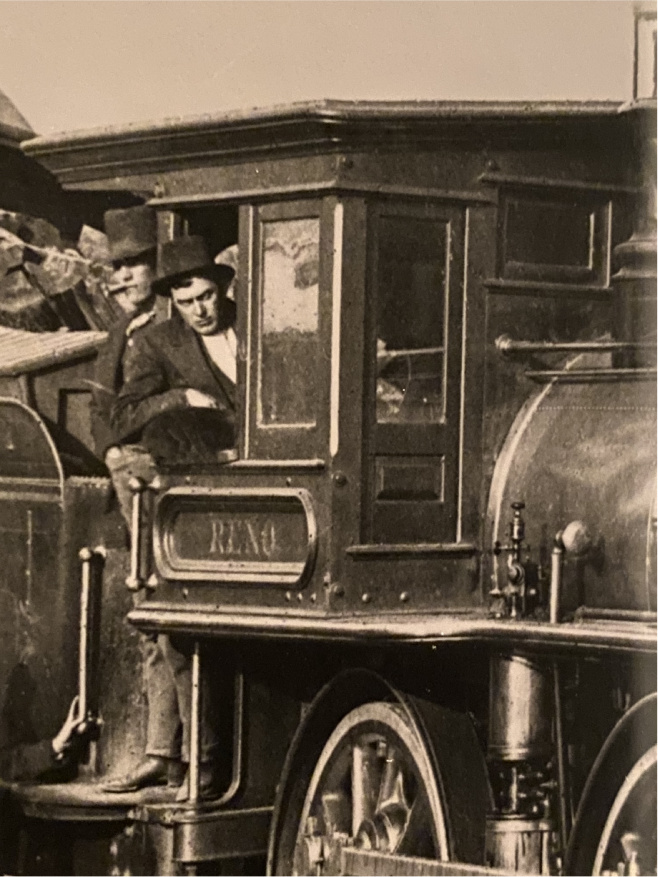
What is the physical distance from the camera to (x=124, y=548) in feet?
31.4

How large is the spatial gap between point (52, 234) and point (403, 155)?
1941 mm

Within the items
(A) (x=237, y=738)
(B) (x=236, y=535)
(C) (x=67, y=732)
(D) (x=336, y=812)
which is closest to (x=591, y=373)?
(B) (x=236, y=535)

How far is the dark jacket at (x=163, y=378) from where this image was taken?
9.12 metres

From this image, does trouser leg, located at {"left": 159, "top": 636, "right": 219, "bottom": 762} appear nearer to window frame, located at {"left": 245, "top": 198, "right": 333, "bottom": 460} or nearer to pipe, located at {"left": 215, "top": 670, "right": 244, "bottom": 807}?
pipe, located at {"left": 215, "top": 670, "right": 244, "bottom": 807}

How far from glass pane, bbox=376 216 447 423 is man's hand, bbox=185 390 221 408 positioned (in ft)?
2.74

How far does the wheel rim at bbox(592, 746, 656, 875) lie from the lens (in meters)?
7.83

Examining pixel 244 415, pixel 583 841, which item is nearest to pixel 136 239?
pixel 244 415

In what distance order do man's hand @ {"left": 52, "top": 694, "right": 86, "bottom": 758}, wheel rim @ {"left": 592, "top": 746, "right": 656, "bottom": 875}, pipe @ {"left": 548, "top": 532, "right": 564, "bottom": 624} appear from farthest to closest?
man's hand @ {"left": 52, "top": 694, "right": 86, "bottom": 758}
pipe @ {"left": 548, "top": 532, "right": 564, "bottom": 624}
wheel rim @ {"left": 592, "top": 746, "right": 656, "bottom": 875}

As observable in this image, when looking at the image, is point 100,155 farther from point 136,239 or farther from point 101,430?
point 101,430

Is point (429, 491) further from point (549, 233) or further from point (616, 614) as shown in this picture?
point (549, 233)

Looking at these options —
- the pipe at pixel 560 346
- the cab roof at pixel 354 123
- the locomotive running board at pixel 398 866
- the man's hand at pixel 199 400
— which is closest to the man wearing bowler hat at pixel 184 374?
the man's hand at pixel 199 400

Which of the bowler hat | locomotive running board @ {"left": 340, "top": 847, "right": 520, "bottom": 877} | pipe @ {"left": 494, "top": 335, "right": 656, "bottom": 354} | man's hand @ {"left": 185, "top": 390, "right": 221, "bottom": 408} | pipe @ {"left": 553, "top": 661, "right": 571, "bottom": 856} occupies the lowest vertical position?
locomotive running board @ {"left": 340, "top": 847, "right": 520, "bottom": 877}

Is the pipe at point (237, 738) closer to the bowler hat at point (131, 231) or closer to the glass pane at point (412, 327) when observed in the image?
the glass pane at point (412, 327)

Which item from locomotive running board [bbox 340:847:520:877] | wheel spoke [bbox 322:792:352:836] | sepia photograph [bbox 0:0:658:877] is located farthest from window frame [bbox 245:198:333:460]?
locomotive running board [bbox 340:847:520:877]
